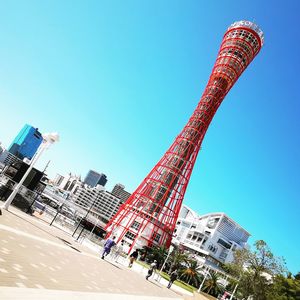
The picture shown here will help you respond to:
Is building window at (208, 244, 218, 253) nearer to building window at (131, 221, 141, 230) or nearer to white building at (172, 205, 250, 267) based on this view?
white building at (172, 205, 250, 267)

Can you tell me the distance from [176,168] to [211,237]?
31044 millimetres

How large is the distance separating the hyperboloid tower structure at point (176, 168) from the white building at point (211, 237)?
24.9 m

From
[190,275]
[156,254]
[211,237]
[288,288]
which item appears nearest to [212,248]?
[211,237]

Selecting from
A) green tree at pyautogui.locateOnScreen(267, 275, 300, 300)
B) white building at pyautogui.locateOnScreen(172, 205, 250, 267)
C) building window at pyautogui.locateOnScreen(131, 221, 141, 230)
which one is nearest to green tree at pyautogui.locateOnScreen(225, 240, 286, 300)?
green tree at pyautogui.locateOnScreen(267, 275, 300, 300)

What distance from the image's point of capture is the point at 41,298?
4590mm

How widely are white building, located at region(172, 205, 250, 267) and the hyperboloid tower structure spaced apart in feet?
81.7

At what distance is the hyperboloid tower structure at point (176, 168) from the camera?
99.1 ft

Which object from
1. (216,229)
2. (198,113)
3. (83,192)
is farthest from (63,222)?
(83,192)

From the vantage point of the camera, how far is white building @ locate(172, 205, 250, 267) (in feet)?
184

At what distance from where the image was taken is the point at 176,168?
3097cm

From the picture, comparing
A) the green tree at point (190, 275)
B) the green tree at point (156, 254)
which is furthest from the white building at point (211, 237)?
the green tree at point (156, 254)

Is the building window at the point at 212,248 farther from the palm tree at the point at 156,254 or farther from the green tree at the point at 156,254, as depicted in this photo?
the palm tree at the point at 156,254

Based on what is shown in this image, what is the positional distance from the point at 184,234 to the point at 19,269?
195 feet

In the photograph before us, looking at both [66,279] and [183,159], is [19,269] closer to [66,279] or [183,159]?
[66,279]
